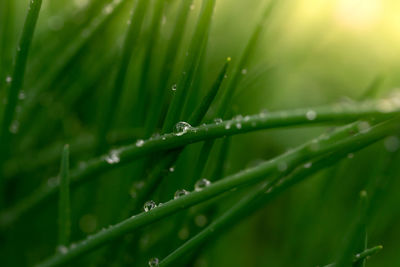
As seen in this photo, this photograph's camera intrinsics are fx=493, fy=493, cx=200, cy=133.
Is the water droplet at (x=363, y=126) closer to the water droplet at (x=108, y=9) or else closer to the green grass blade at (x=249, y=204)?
the green grass blade at (x=249, y=204)

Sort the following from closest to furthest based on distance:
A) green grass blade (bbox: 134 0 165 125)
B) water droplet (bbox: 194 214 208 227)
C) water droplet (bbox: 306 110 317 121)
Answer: water droplet (bbox: 306 110 317 121), green grass blade (bbox: 134 0 165 125), water droplet (bbox: 194 214 208 227)

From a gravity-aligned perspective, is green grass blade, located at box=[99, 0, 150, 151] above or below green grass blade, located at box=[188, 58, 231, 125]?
above

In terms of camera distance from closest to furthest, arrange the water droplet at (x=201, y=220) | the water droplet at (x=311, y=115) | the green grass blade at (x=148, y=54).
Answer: the water droplet at (x=311, y=115)
the green grass blade at (x=148, y=54)
the water droplet at (x=201, y=220)

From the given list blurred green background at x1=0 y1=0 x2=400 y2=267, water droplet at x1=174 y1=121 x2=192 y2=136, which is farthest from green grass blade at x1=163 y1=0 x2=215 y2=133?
blurred green background at x1=0 y1=0 x2=400 y2=267

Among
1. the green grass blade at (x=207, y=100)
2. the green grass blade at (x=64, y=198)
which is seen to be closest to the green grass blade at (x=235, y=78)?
the green grass blade at (x=207, y=100)

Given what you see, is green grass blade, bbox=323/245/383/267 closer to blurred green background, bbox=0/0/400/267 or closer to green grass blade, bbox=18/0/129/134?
blurred green background, bbox=0/0/400/267

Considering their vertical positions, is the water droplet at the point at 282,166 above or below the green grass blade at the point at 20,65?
below

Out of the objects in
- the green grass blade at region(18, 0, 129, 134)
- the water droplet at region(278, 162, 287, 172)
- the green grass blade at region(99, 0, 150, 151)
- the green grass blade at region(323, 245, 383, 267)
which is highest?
the green grass blade at region(18, 0, 129, 134)

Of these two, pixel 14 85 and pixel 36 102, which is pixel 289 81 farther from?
pixel 14 85
